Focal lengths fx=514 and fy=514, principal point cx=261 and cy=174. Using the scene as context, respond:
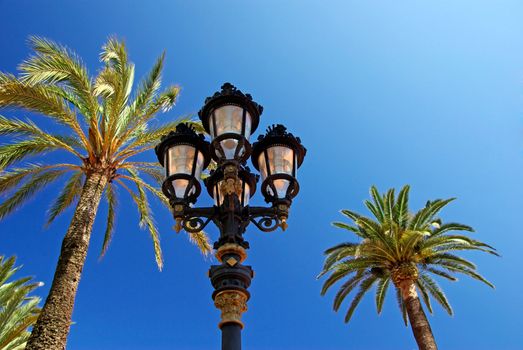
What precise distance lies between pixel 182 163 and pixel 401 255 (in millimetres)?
17476

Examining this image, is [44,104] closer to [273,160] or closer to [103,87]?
[103,87]

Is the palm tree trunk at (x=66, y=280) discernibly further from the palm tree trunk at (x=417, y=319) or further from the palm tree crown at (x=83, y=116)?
the palm tree trunk at (x=417, y=319)

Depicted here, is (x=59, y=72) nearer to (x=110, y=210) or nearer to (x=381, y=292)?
(x=110, y=210)

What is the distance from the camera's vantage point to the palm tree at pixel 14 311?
15634 mm

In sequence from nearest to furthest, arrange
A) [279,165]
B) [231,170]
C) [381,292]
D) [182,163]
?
[231,170] < [182,163] < [279,165] < [381,292]

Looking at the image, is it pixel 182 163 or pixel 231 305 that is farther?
pixel 182 163

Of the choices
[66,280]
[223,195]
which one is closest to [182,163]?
[223,195]

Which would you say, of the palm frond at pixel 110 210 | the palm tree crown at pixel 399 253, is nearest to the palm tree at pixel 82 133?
the palm frond at pixel 110 210

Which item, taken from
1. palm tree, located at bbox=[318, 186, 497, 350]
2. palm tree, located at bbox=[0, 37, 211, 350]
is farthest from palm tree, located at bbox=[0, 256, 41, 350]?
palm tree, located at bbox=[318, 186, 497, 350]

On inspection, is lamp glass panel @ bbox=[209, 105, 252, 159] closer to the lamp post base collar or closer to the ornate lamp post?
the ornate lamp post

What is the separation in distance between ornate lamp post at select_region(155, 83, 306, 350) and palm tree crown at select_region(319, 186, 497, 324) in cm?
1532

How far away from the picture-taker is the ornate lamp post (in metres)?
5.26

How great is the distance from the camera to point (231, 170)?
531 cm

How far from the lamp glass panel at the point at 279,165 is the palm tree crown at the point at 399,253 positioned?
1528 cm
